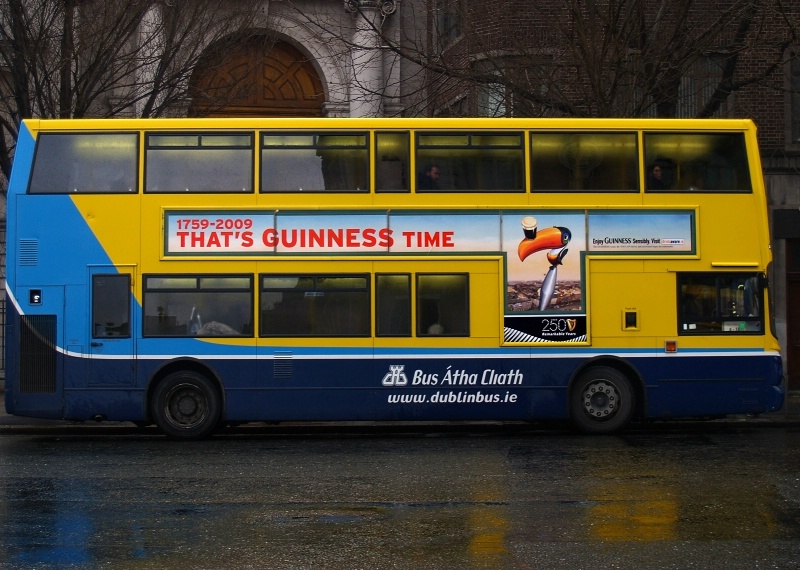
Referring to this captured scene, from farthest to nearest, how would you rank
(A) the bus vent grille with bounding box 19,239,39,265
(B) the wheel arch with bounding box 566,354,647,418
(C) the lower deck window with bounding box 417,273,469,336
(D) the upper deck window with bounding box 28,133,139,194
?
(B) the wheel arch with bounding box 566,354,647,418 < (C) the lower deck window with bounding box 417,273,469,336 < (D) the upper deck window with bounding box 28,133,139,194 < (A) the bus vent grille with bounding box 19,239,39,265

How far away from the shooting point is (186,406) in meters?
13.6

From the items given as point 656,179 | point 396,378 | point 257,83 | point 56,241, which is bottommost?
point 396,378

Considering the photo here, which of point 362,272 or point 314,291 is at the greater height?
point 362,272

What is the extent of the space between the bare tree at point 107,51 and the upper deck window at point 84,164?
12.4ft

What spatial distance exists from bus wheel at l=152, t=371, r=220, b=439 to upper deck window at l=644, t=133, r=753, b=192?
6.31 m

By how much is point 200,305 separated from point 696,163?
21.7ft

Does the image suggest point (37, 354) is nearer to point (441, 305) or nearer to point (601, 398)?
point (441, 305)

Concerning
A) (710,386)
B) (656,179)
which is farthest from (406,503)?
(656,179)

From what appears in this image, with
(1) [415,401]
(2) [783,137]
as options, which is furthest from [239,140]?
(2) [783,137]

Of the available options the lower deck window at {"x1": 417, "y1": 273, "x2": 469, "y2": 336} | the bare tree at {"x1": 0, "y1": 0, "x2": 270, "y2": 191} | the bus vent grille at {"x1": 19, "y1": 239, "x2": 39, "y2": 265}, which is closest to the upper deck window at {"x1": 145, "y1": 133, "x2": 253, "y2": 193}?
the bus vent grille at {"x1": 19, "y1": 239, "x2": 39, "y2": 265}

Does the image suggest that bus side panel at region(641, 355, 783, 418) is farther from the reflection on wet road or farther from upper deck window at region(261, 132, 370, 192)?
upper deck window at region(261, 132, 370, 192)

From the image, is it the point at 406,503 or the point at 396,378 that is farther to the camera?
the point at 396,378

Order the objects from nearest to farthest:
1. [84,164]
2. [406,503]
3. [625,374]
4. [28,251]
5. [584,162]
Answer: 1. [406,503]
2. [28,251]
3. [84,164]
4. [584,162]
5. [625,374]

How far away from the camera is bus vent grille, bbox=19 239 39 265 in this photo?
1336cm
